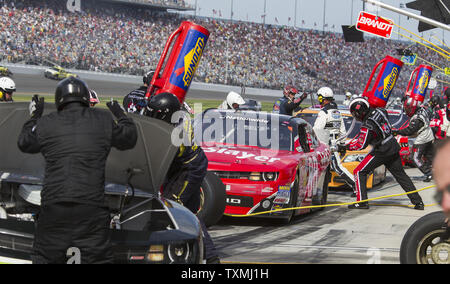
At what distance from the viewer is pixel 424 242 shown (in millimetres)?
5559

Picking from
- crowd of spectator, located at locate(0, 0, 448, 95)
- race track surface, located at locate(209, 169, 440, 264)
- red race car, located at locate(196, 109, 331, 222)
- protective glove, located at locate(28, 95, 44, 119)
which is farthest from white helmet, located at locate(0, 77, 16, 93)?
crowd of spectator, located at locate(0, 0, 448, 95)

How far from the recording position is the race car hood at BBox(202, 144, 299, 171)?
8953 millimetres

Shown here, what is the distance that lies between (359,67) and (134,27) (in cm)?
2248

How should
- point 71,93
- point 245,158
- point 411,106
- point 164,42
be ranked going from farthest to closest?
1. point 164,42
2. point 411,106
3. point 245,158
4. point 71,93

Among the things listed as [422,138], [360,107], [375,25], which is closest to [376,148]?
[360,107]

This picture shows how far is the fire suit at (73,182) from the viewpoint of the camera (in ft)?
12.9

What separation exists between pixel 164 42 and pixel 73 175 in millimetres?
51285

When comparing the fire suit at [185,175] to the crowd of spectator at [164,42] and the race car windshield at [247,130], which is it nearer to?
the race car windshield at [247,130]

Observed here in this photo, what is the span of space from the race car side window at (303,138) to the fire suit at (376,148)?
1.22m

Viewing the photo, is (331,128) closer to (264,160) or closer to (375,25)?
(375,25)

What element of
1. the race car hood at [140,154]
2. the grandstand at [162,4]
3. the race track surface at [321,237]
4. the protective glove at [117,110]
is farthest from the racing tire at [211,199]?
the grandstand at [162,4]

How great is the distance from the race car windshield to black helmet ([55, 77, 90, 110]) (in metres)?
5.70

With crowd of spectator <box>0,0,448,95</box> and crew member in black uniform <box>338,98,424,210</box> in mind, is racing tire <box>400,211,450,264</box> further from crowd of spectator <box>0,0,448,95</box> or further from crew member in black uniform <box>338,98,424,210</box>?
crowd of spectator <box>0,0,448,95</box>

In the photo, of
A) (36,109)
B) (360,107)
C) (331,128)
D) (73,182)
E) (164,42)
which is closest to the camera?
(73,182)
